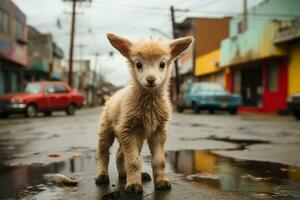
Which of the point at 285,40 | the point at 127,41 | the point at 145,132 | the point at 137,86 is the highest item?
the point at 285,40

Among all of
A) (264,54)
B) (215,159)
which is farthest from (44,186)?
(264,54)

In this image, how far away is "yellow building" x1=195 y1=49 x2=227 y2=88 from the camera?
45188 mm

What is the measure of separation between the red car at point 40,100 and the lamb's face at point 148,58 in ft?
75.3

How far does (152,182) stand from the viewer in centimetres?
527

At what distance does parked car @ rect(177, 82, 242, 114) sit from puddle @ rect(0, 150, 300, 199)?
69.3ft

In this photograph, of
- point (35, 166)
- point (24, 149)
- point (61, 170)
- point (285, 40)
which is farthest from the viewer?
point (285, 40)

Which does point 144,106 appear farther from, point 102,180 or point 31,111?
point 31,111

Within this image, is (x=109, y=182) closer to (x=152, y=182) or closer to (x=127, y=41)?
(x=152, y=182)

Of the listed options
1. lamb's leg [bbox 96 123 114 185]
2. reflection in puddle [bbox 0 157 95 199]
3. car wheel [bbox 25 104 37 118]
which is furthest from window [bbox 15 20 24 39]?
lamb's leg [bbox 96 123 114 185]

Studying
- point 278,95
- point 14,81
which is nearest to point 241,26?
point 278,95

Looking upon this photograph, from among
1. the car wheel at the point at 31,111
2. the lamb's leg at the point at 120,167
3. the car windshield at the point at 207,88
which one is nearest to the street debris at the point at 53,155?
the lamb's leg at the point at 120,167

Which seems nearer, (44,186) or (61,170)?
(44,186)

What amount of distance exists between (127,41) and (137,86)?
1.44 feet

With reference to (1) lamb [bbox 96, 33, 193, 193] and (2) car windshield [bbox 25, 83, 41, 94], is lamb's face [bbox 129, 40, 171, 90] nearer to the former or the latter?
(1) lamb [bbox 96, 33, 193, 193]
